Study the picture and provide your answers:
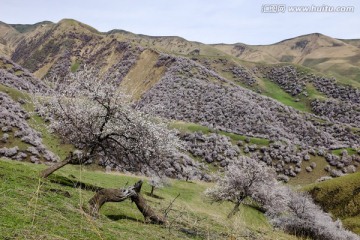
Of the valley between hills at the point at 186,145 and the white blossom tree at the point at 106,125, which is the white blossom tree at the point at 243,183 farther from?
the white blossom tree at the point at 106,125

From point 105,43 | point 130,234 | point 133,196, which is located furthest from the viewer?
point 105,43

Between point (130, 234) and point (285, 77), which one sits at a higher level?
point (285, 77)

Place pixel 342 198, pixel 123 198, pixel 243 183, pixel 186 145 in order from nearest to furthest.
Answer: pixel 123 198
pixel 243 183
pixel 342 198
pixel 186 145

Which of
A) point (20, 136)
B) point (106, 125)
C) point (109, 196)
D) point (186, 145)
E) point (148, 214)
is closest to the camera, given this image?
point (109, 196)

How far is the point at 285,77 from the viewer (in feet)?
616

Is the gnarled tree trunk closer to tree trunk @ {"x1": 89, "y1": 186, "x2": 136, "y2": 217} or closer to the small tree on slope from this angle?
tree trunk @ {"x1": 89, "y1": 186, "x2": 136, "y2": 217}

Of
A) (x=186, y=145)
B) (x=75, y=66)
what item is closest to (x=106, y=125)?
(x=186, y=145)

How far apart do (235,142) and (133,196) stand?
75.3 metres

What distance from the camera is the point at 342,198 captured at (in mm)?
48406

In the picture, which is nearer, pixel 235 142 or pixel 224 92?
pixel 235 142

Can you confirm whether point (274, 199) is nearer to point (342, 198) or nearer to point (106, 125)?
point (342, 198)

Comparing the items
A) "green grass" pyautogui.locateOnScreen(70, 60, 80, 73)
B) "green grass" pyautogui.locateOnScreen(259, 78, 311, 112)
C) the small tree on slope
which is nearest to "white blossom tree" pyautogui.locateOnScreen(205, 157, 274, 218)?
the small tree on slope

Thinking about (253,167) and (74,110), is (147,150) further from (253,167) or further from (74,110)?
(253,167)

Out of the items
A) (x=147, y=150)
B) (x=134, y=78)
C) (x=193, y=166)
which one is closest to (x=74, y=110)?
(x=147, y=150)
